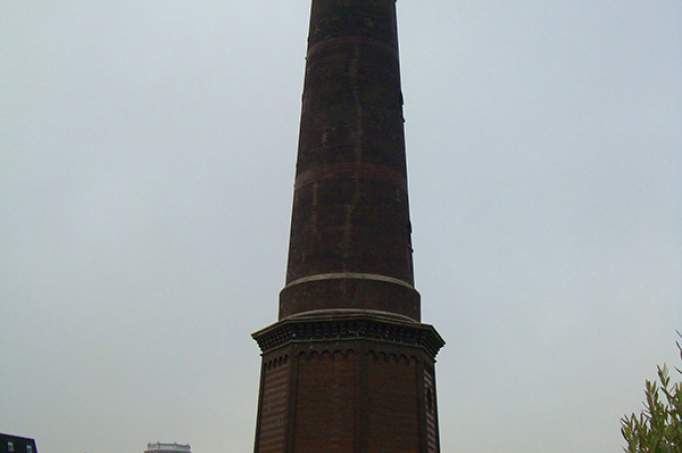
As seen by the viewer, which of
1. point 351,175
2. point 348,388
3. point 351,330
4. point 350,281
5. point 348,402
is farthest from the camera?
point 351,175

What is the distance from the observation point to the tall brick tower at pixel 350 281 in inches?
627

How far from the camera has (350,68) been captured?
19.7 meters

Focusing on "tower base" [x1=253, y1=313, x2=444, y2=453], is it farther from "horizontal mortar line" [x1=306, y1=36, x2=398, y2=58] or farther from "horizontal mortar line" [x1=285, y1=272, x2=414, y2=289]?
"horizontal mortar line" [x1=306, y1=36, x2=398, y2=58]

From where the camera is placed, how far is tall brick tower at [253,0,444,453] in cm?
1591

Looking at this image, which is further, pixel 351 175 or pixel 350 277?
pixel 351 175

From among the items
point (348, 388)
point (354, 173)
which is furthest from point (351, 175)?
point (348, 388)

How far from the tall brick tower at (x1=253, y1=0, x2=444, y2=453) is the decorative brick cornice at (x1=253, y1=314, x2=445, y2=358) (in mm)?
28

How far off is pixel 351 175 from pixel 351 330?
4166 millimetres

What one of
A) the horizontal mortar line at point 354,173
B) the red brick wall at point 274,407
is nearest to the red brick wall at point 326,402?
the red brick wall at point 274,407

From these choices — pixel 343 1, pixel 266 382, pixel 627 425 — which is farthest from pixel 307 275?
pixel 627 425

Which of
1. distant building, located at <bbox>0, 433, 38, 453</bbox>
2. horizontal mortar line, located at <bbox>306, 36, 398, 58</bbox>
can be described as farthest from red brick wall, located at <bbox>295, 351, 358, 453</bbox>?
distant building, located at <bbox>0, 433, 38, 453</bbox>

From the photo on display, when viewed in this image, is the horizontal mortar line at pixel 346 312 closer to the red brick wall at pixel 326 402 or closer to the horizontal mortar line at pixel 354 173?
the red brick wall at pixel 326 402

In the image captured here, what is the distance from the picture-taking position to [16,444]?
38.9 m

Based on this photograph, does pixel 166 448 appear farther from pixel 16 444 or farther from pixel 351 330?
pixel 351 330
